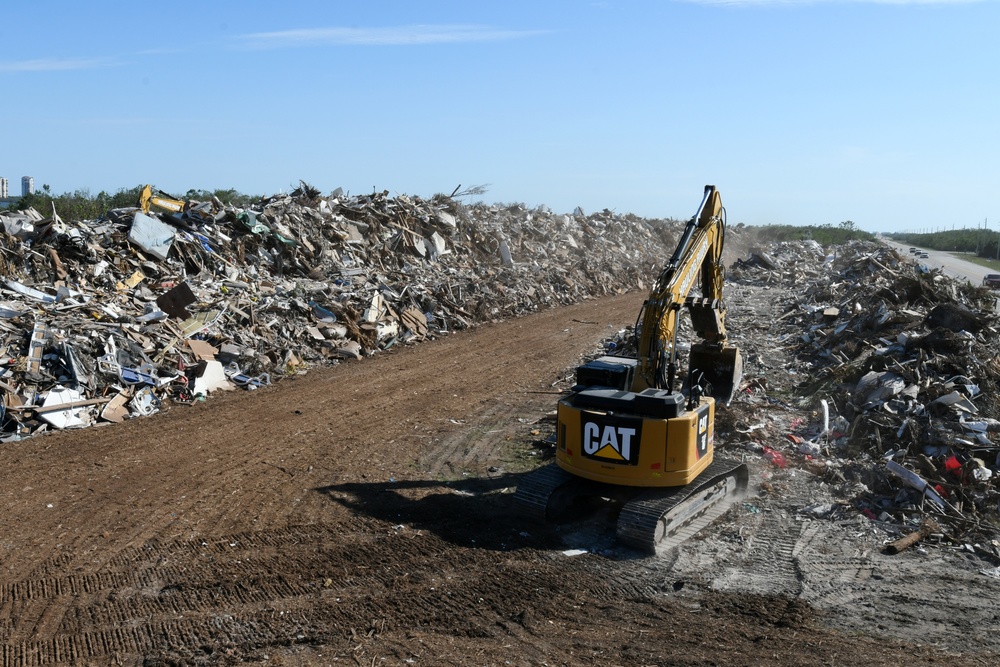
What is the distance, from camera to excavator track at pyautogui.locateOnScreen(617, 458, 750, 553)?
7742 mm

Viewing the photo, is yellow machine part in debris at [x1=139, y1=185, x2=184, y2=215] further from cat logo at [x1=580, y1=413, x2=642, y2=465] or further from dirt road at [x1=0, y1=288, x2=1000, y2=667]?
cat logo at [x1=580, y1=413, x2=642, y2=465]

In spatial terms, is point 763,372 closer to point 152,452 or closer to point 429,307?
point 429,307

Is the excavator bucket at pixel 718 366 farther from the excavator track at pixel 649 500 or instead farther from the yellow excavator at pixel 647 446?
the excavator track at pixel 649 500

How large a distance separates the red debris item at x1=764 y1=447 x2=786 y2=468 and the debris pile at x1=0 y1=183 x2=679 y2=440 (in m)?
8.83

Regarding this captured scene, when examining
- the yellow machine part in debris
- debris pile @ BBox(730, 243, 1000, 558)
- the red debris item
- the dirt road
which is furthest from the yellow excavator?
the yellow machine part in debris

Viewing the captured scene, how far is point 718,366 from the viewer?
11562mm

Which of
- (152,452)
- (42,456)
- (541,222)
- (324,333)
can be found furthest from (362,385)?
(541,222)

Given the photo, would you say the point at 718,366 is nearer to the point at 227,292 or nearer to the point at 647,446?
the point at 647,446

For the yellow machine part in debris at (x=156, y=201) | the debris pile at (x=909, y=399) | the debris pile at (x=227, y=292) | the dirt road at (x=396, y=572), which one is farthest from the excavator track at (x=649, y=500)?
the yellow machine part in debris at (x=156, y=201)

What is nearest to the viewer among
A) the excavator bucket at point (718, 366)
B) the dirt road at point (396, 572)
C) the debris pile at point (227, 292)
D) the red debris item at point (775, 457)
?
the dirt road at point (396, 572)

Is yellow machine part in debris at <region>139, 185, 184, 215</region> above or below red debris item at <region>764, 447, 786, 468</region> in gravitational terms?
above

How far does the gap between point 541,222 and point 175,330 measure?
71.8 feet

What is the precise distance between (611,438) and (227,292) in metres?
12.2

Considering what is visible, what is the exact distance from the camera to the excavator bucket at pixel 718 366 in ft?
37.8
